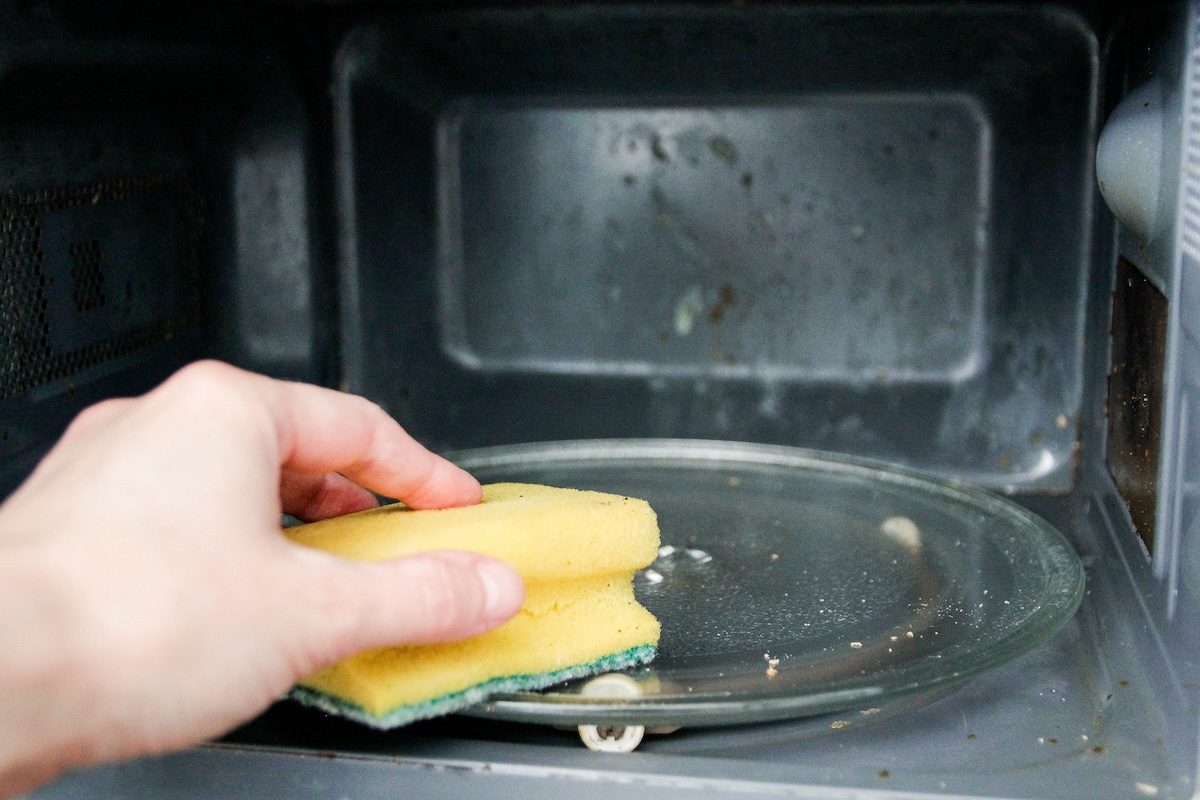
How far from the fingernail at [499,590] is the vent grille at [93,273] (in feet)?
1.18

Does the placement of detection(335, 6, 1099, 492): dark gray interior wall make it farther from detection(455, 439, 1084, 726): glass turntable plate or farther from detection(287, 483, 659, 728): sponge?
detection(287, 483, 659, 728): sponge

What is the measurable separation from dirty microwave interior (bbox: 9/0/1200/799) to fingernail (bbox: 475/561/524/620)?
122 mm

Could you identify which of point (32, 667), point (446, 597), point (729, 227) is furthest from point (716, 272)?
point (32, 667)

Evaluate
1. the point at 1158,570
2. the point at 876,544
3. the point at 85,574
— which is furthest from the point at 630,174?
the point at 85,574

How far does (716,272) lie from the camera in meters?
1.03

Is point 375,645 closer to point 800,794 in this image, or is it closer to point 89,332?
point 800,794

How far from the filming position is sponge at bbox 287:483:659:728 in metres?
0.53

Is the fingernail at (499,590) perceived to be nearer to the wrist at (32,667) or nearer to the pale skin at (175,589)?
the pale skin at (175,589)

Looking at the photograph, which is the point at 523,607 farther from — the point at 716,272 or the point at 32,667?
the point at 716,272

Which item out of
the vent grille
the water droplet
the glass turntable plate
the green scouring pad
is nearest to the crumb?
the glass turntable plate

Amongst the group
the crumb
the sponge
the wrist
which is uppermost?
the wrist

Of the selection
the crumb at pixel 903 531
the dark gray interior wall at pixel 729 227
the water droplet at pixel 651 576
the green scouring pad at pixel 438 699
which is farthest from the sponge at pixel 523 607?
the dark gray interior wall at pixel 729 227

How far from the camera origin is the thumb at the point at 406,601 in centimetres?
45

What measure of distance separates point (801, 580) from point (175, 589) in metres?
0.42
